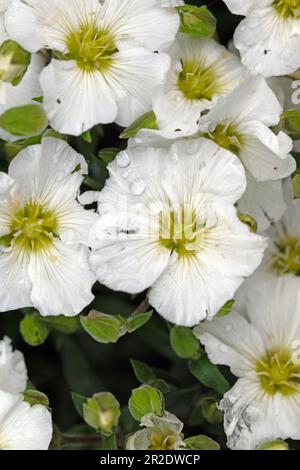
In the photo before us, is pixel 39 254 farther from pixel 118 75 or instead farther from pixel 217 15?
pixel 217 15

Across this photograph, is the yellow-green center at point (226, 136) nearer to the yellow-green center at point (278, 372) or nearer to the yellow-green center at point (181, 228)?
the yellow-green center at point (181, 228)

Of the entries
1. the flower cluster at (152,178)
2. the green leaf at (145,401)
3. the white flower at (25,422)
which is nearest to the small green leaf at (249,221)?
the flower cluster at (152,178)

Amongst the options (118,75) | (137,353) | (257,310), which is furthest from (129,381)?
(118,75)

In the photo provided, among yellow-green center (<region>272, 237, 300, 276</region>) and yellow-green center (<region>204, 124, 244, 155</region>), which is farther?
yellow-green center (<region>272, 237, 300, 276</region>)

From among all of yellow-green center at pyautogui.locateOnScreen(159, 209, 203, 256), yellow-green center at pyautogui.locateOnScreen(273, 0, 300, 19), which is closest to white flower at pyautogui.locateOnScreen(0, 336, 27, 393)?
yellow-green center at pyautogui.locateOnScreen(159, 209, 203, 256)

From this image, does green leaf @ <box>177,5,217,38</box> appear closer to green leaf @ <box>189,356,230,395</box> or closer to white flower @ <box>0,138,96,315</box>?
white flower @ <box>0,138,96,315</box>
